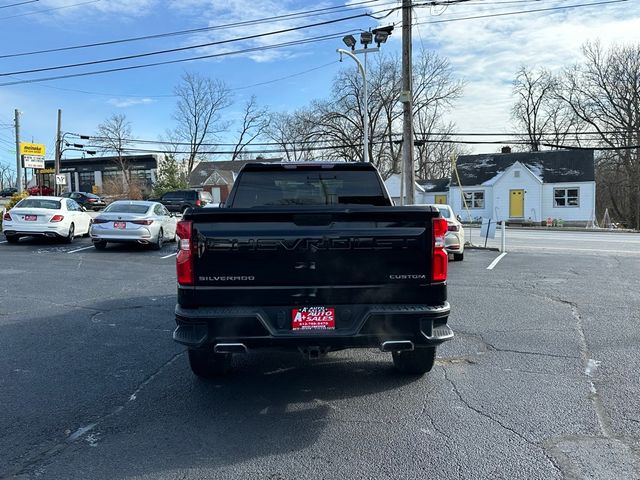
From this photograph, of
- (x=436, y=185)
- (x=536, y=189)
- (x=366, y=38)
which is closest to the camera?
(x=366, y=38)

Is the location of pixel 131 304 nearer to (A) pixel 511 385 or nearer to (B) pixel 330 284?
(B) pixel 330 284

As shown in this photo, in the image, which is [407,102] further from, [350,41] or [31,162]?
[31,162]

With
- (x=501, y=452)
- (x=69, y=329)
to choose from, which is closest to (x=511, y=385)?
(x=501, y=452)

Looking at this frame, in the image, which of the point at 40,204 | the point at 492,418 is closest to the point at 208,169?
the point at 40,204

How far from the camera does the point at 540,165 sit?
42000 millimetres

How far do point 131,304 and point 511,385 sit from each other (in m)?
5.93

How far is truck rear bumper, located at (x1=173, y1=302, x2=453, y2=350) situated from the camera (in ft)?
12.4

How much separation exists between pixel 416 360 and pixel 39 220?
14421mm

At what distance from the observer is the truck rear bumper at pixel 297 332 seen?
3.79 meters

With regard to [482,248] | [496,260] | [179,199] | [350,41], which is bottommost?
[496,260]

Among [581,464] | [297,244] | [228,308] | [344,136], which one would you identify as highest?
[344,136]

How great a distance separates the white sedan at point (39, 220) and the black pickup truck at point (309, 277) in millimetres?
13716

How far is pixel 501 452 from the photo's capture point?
337cm

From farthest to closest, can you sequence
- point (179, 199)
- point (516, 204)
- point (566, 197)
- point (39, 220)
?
point (516, 204), point (566, 197), point (179, 199), point (39, 220)
